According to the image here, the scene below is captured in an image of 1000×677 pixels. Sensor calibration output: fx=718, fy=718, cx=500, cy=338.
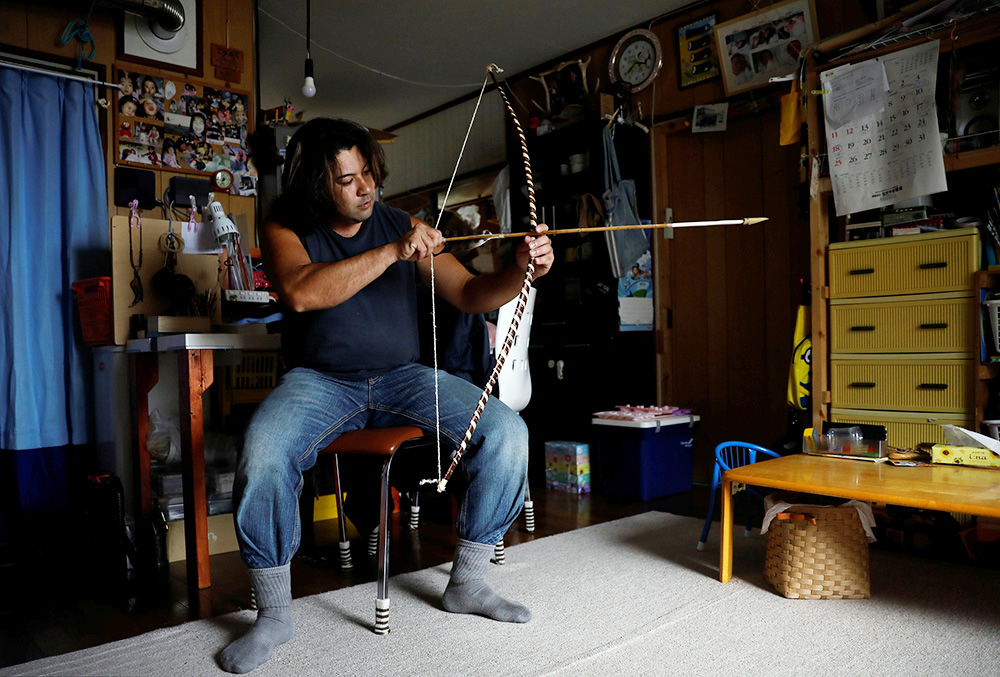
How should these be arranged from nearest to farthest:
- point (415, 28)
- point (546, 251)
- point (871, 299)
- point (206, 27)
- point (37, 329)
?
point (546, 251) → point (871, 299) → point (37, 329) → point (206, 27) → point (415, 28)

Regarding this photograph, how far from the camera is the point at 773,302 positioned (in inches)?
148

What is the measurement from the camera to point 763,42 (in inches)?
144

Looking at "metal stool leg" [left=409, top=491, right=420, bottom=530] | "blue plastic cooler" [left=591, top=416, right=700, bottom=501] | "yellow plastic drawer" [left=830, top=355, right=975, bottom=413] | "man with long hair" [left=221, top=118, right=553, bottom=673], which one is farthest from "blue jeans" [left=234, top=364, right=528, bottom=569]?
"yellow plastic drawer" [left=830, top=355, right=975, bottom=413]

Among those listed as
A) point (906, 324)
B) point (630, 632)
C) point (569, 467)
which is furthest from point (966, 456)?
point (569, 467)

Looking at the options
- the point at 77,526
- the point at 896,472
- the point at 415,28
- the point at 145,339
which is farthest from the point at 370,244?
the point at 415,28

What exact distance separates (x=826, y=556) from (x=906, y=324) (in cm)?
122

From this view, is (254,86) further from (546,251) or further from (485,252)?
(546,251)

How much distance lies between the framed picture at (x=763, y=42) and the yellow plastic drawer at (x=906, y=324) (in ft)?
4.70

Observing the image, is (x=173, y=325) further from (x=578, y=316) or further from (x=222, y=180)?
(x=578, y=316)

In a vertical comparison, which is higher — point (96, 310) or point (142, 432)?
point (96, 310)

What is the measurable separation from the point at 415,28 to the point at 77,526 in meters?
3.33

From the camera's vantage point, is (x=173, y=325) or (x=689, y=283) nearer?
(x=173, y=325)

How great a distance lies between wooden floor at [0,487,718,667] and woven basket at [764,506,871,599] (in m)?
1.01

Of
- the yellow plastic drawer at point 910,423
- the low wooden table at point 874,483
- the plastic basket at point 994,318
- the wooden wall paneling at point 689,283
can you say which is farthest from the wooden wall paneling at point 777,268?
the low wooden table at point 874,483
